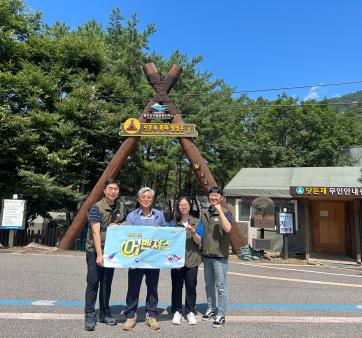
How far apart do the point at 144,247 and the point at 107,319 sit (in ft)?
3.45

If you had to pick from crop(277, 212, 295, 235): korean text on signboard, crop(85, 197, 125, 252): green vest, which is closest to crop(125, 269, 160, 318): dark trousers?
crop(85, 197, 125, 252): green vest

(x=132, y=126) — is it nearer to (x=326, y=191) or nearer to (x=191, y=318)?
(x=326, y=191)

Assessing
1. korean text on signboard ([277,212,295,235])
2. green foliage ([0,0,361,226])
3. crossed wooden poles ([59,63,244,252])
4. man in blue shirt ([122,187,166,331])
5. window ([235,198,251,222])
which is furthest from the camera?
window ([235,198,251,222])

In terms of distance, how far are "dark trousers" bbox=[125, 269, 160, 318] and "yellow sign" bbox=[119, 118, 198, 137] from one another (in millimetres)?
8759

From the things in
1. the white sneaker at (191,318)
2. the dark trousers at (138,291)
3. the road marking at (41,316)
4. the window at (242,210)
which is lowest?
the road marking at (41,316)

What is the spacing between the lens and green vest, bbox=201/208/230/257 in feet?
16.7

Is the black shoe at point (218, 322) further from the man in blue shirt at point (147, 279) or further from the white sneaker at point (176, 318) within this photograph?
the man in blue shirt at point (147, 279)

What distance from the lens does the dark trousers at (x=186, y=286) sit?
17.1 feet

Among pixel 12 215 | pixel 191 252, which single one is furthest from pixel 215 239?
pixel 12 215

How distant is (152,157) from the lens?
71.5 ft

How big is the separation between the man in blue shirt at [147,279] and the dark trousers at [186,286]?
1.17ft

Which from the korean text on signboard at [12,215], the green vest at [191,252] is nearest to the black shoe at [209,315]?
the green vest at [191,252]

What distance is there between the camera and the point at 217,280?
199 inches

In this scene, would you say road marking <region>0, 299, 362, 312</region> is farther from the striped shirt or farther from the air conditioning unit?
the air conditioning unit
